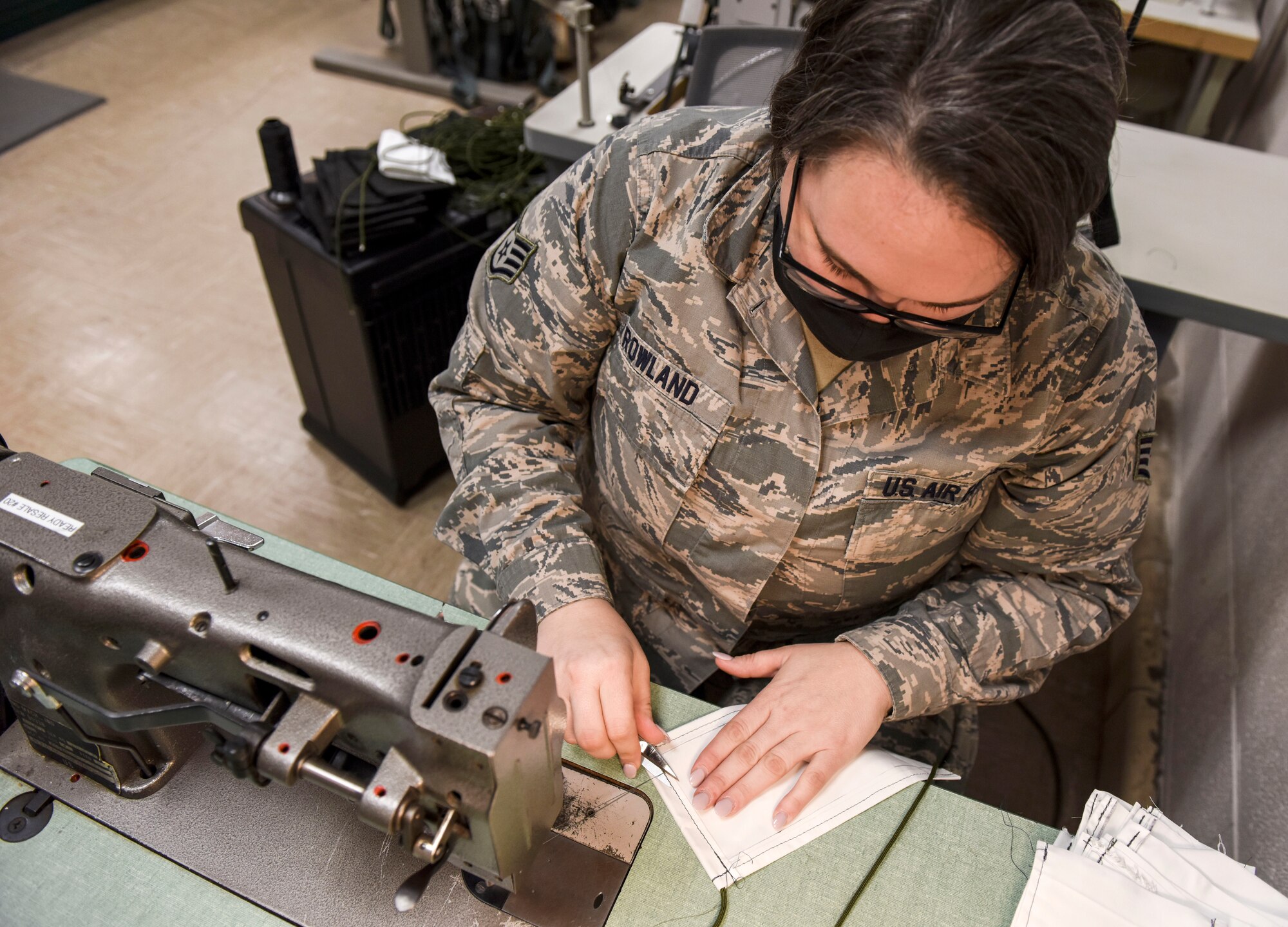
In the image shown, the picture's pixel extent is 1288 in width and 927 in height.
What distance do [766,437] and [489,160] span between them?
149 centimetres

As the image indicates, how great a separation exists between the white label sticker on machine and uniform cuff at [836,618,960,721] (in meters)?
0.72

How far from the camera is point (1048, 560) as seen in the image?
1.01 m

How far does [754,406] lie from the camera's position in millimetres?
936

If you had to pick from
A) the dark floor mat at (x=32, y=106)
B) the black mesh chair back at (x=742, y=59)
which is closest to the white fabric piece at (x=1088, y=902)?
the black mesh chair back at (x=742, y=59)

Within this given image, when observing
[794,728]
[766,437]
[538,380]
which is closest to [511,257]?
[538,380]

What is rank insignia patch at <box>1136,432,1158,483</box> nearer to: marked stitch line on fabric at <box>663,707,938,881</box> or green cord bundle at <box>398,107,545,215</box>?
marked stitch line on fabric at <box>663,707,938,881</box>

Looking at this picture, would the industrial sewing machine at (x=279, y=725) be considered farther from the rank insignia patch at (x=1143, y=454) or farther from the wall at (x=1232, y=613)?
the wall at (x=1232, y=613)

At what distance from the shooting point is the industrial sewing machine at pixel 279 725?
2.09 feet

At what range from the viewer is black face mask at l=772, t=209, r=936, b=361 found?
2.59 feet

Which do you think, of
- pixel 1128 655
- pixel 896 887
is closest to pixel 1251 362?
pixel 1128 655

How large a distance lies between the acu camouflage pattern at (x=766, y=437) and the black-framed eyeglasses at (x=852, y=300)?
3.7 inches

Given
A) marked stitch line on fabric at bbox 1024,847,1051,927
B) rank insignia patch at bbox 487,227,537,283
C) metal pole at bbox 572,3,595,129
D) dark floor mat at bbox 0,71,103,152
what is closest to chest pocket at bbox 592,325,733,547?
rank insignia patch at bbox 487,227,537,283

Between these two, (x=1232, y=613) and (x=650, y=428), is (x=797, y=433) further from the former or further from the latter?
(x=1232, y=613)

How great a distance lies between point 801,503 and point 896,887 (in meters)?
0.37
